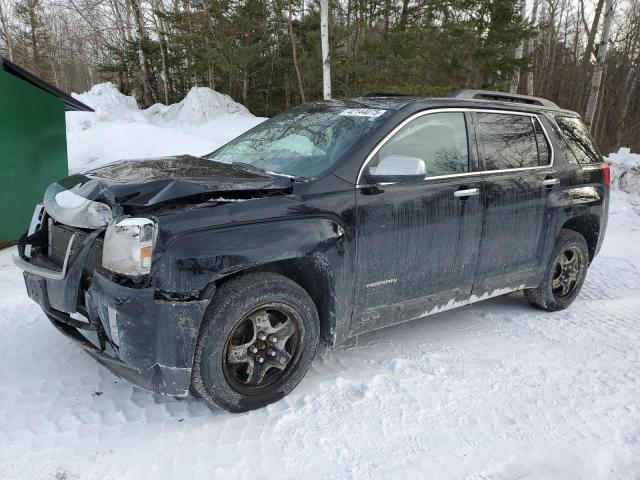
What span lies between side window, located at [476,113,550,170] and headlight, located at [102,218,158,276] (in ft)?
8.44

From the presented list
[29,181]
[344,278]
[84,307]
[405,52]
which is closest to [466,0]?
[405,52]

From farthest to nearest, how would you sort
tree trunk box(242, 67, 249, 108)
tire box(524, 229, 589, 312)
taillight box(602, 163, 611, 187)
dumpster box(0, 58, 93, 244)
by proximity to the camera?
tree trunk box(242, 67, 249, 108) → dumpster box(0, 58, 93, 244) → taillight box(602, 163, 611, 187) → tire box(524, 229, 589, 312)

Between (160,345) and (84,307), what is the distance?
1.94ft

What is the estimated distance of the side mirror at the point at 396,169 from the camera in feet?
10.5

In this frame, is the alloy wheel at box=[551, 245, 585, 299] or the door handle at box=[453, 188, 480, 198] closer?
the door handle at box=[453, 188, 480, 198]

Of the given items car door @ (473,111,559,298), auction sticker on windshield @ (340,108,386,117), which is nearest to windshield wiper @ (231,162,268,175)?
auction sticker on windshield @ (340,108,386,117)

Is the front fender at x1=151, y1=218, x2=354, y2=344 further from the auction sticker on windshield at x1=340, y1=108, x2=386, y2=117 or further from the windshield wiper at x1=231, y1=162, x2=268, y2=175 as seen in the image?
the auction sticker on windshield at x1=340, y1=108, x2=386, y2=117

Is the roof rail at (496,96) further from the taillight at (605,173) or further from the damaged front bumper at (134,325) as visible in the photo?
the damaged front bumper at (134,325)

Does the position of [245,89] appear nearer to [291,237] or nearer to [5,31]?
[291,237]

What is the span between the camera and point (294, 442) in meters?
2.74

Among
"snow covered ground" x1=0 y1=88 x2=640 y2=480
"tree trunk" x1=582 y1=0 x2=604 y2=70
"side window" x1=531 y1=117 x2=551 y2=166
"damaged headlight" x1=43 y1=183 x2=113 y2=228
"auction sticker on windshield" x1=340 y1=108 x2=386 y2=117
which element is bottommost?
"snow covered ground" x1=0 y1=88 x2=640 y2=480

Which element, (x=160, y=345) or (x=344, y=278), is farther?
(x=344, y=278)

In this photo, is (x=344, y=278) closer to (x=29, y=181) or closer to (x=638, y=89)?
(x=29, y=181)

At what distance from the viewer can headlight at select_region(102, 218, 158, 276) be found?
2512 mm
